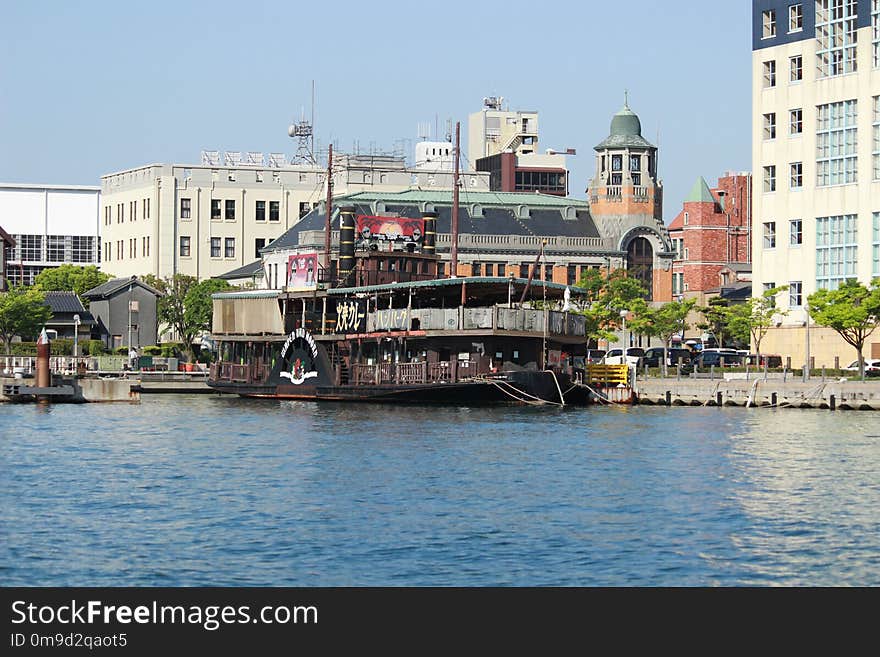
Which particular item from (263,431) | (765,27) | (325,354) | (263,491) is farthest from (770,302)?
(263,491)

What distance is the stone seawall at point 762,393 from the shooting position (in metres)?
87.1

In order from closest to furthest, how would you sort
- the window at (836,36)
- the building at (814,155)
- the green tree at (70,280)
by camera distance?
the building at (814,155) < the window at (836,36) < the green tree at (70,280)

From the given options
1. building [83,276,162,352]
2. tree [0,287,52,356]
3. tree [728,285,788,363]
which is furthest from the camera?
building [83,276,162,352]

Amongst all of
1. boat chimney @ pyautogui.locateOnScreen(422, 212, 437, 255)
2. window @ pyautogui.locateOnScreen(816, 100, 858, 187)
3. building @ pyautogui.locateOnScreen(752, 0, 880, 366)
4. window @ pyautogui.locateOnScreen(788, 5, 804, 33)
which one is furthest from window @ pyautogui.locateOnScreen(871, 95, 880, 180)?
boat chimney @ pyautogui.locateOnScreen(422, 212, 437, 255)

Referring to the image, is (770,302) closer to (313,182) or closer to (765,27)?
(765,27)

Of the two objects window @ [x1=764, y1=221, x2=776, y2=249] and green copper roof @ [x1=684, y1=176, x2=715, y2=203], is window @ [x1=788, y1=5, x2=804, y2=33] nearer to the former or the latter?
window @ [x1=764, y1=221, x2=776, y2=249]

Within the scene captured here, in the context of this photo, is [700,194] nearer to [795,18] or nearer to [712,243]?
[712,243]

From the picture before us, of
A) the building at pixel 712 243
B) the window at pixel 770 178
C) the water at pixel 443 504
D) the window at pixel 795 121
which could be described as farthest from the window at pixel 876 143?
the building at pixel 712 243

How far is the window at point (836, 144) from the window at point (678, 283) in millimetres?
55559

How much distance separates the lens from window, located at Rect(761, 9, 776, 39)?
412ft

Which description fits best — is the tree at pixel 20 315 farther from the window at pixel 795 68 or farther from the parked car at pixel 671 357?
the window at pixel 795 68

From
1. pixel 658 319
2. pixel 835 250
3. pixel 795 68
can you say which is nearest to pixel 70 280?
pixel 658 319

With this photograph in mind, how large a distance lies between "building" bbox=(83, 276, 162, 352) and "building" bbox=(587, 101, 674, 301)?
46655mm
